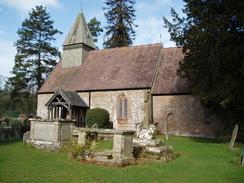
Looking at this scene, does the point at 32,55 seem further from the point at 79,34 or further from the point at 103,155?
the point at 103,155

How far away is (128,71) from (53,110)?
27.3 ft

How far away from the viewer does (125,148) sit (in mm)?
12953

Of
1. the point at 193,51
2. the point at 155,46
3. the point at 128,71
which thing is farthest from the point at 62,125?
the point at 155,46

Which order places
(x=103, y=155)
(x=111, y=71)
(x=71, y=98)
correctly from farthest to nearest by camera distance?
1. (x=111, y=71)
2. (x=71, y=98)
3. (x=103, y=155)

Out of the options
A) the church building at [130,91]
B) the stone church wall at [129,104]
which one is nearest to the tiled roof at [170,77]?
the church building at [130,91]

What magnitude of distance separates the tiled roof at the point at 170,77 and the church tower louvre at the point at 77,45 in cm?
927

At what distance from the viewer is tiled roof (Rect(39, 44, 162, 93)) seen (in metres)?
28.8

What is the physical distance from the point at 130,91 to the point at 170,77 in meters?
3.92

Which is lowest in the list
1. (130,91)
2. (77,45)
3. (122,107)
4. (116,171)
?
(116,171)

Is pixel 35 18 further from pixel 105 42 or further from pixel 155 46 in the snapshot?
pixel 155 46

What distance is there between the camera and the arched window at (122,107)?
28484 mm

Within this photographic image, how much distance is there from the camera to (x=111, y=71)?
3092 centimetres

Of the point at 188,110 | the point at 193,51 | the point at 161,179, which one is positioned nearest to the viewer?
the point at 161,179

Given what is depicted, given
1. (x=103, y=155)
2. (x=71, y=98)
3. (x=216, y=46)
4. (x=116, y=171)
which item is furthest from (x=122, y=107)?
(x=116, y=171)
